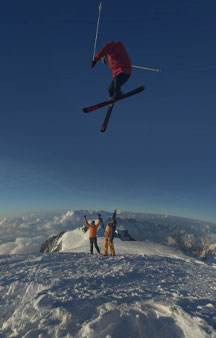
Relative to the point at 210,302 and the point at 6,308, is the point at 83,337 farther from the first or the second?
the point at 210,302

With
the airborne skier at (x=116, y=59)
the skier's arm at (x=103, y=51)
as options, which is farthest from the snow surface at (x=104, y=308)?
the skier's arm at (x=103, y=51)

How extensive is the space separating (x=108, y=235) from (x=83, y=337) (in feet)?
27.9

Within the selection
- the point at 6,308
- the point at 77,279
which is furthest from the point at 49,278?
the point at 6,308

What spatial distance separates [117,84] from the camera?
6.43 m

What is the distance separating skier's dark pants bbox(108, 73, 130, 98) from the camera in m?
6.11

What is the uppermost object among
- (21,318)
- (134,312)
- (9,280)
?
(134,312)

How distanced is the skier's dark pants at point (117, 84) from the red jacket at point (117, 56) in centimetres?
17

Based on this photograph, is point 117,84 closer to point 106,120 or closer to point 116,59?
point 116,59

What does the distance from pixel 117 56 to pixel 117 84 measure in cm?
92

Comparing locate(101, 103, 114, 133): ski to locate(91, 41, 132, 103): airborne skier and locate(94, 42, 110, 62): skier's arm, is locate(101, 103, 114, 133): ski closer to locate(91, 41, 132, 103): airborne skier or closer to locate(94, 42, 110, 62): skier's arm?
locate(91, 41, 132, 103): airborne skier

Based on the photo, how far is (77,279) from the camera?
19.2ft

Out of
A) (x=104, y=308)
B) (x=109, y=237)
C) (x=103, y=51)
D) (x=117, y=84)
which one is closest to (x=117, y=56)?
(x=103, y=51)

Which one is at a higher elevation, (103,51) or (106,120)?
(103,51)

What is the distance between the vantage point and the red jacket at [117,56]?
5.83 meters
